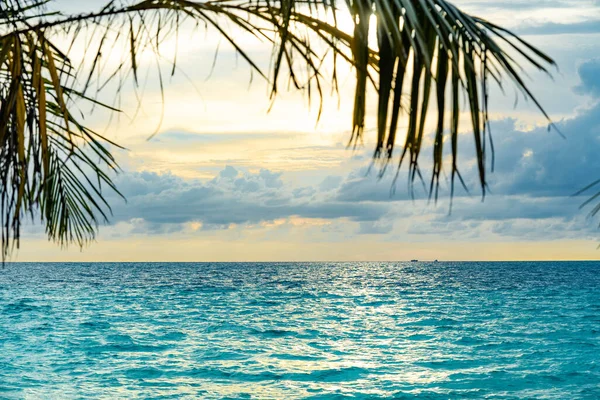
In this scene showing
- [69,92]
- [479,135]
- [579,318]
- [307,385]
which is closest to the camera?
[479,135]

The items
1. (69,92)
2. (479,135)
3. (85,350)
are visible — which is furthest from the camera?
(85,350)

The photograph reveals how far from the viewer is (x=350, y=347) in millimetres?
20016

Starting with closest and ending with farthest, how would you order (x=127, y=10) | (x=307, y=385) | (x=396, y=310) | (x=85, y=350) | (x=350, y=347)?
(x=127, y=10) < (x=307, y=385) < (x=85, y=350) < (x=350, y=347) < (x=396, y=310)

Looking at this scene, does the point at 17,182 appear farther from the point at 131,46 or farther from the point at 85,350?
the point at 85,350

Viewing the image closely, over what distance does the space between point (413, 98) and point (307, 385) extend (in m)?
12.9

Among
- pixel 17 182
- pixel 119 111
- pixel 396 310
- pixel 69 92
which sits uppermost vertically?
pixel 69 92

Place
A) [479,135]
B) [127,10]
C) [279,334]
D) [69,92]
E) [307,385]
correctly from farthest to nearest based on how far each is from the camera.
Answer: [279,334] < [307,385] < [69,92] < [127,10] < [479,135]

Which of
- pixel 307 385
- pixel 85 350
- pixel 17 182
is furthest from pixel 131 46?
pixel 85 350

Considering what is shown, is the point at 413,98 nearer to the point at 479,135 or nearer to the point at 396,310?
the point at 479,135

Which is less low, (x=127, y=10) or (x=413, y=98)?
(x=127, y=10)

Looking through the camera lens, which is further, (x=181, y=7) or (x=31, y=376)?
(x=31, y=376)

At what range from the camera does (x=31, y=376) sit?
1444 centimetres

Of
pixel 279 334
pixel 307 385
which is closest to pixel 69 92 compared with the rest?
pixel 307 385

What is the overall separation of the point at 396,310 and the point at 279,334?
11.3 m
